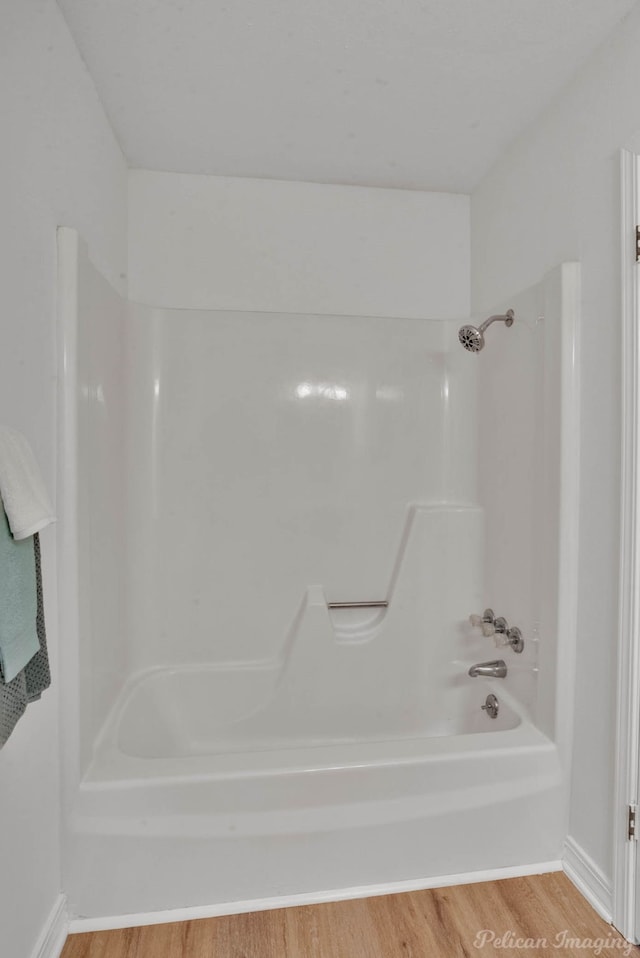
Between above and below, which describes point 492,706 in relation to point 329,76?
below

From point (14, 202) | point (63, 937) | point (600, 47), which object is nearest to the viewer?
point (14, 202)

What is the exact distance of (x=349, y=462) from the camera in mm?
2543

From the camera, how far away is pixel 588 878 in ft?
5.54

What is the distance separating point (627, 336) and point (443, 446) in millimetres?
1105

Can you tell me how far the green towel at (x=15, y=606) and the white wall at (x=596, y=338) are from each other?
1433 millimetres

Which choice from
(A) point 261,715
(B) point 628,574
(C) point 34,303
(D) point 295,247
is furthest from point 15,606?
(D) point 295,247

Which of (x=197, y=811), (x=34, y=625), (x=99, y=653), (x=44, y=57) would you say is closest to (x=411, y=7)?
(x=44, y=57)

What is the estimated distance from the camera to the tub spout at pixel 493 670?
2.18 metres

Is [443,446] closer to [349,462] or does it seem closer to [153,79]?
[349,462]

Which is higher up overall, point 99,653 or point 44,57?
point 44,57

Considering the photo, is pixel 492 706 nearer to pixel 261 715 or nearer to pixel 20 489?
pixel 261 715

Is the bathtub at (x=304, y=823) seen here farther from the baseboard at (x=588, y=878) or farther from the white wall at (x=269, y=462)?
the white wall at (x=269, y=462)

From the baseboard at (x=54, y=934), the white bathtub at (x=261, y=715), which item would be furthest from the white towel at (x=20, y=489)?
the white bathtub at (x=261, y=715)

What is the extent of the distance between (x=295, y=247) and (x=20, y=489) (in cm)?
181
